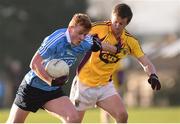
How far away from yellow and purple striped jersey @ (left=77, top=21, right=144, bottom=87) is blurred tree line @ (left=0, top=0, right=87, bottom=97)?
4020 cm

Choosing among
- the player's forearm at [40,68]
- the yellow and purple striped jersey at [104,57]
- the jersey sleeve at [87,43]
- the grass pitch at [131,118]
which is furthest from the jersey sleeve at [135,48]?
the grass pitch at [131,118]

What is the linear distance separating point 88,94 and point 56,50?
201 cm

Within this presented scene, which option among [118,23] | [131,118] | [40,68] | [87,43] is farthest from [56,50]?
[131,118]

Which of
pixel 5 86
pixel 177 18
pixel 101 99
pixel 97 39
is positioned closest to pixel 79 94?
pixel 101 99

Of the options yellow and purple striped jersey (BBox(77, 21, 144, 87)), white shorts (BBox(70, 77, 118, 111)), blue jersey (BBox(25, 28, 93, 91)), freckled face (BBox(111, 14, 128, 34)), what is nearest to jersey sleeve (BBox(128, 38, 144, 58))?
yellow and purple striped jersey (BBox(77, 21, 144, 87))

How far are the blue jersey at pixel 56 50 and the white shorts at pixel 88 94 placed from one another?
1510 mm

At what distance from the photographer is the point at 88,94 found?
39.5ft

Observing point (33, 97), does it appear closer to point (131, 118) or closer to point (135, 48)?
point (135, 48)

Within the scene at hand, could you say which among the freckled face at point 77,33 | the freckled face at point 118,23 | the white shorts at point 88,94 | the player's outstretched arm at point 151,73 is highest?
the freckled face at point 118,23

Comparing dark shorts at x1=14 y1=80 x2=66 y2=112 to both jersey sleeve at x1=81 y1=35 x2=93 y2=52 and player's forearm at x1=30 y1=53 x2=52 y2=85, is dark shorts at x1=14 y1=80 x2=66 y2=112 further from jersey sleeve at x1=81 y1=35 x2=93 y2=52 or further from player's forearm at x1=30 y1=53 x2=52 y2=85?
jersey sleeve at x1=81 y1=35 x2=93 y2=52

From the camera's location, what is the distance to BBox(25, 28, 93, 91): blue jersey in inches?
400

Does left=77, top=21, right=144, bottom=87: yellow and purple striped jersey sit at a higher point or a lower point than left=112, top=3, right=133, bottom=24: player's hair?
lower

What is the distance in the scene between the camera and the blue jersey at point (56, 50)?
10.1 m

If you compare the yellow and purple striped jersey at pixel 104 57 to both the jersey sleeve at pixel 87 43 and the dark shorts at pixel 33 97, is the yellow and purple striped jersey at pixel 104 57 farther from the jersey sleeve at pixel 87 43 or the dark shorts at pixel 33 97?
the dark shorts at pixel 33 97
